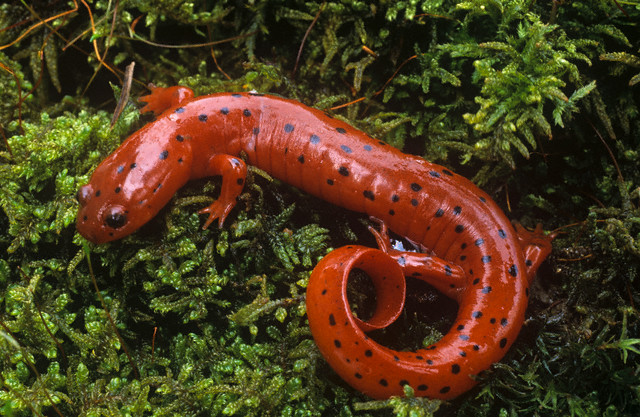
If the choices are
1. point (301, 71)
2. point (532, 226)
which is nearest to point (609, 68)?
point (532, 226)

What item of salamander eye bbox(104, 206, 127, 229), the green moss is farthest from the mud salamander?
the green moss

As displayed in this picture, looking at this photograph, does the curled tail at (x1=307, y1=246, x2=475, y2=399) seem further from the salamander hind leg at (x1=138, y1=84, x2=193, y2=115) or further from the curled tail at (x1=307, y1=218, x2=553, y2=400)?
the salamander hind leg at (x1=138, y1=84, x2=193, y2=115)

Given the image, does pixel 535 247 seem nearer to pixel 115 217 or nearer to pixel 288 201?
pixel 288 201

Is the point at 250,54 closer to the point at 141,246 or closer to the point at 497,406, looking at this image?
the point at 141,246

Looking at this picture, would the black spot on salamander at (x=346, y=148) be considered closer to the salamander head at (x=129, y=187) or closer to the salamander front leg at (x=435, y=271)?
the salamander front leg at (x=435, y=271)

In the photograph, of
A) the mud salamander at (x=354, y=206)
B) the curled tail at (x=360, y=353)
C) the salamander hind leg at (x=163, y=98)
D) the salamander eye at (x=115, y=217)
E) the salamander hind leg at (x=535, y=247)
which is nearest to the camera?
the curled tail at (x=360, y=353)

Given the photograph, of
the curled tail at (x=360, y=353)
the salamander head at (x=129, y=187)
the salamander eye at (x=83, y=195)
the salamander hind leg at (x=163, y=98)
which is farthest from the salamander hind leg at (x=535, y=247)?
the salamander eye at (x=83, y=195)

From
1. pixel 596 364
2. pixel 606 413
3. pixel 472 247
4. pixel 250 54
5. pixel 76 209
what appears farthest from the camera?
pixel 250 54
